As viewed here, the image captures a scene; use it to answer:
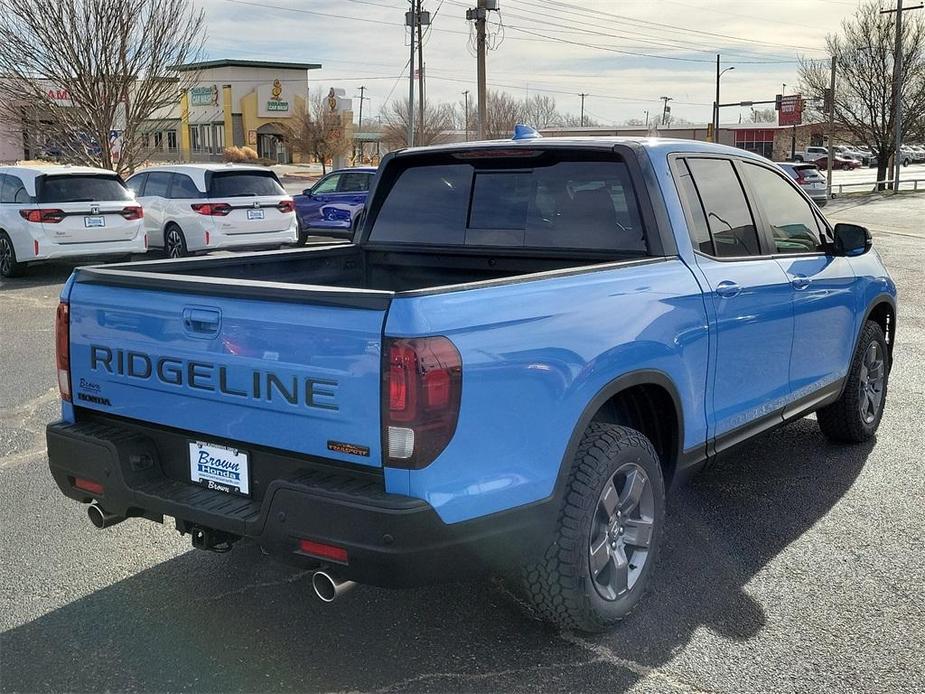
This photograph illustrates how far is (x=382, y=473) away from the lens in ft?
9.82

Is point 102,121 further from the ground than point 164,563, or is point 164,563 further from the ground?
point 102,121

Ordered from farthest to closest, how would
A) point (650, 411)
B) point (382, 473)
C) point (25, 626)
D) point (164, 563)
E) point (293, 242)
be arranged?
point (293, 242) < point (164, 563) < point (650, 411) < point (25, 626) < point (382, 473)

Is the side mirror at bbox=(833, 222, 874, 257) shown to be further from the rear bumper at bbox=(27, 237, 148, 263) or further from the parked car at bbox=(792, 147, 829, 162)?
the parked car at bbox=(792, 147, 829, 162)

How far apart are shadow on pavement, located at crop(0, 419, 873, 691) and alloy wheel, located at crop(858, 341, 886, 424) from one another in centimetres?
Answer: 175

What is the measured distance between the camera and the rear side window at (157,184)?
1662 centimetres

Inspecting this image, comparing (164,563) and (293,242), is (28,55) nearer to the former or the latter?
(293,242)

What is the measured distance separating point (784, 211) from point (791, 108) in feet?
188

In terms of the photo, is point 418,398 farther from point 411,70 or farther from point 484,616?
point 411,70

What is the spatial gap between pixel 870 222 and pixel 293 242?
17.8 metres

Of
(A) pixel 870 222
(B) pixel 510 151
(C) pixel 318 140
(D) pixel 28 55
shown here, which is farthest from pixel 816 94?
(B) pixel 510 151

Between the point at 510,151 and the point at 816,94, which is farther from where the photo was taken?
the point at 816,94

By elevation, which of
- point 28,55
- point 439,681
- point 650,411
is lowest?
point 439,681

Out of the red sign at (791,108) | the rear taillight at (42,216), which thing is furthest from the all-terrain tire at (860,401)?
→ the red sign at (791,108)

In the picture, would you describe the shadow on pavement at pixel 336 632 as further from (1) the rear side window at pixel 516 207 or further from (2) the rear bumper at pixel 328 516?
(1) the rear side window at pixel 516 207
